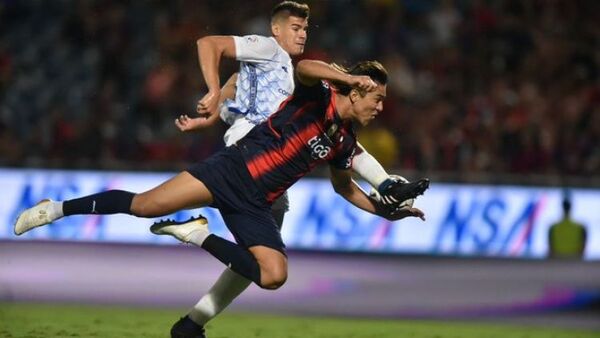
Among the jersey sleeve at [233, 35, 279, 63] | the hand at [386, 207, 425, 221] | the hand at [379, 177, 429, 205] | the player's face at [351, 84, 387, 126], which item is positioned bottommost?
the hand at [386, 207, 425, 221]

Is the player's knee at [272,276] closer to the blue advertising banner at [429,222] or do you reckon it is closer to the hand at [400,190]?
the hand at [400,190]

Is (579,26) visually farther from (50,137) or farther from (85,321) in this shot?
(85,321)

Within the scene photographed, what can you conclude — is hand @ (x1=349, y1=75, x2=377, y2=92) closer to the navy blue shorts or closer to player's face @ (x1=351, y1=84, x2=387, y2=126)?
player's face @ (x1=351, y1=84, x2=387, y2=126)

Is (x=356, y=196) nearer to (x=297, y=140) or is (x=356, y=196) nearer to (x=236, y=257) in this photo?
→ (x=297, y=140)

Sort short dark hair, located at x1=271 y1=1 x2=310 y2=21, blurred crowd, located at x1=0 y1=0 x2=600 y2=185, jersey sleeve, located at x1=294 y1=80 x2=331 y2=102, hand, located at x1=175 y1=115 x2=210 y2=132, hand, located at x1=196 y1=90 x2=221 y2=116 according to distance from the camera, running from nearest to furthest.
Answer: hand, located at x1=196 y1=90 x2=221 y2=116
jersey sleeve, located at x1=294 y1=80 x2=331 y2=102
hand, located at x1=175 y1=115 x2=210 y2=132
short dark hair, located at x1=271 y1=1 x2=310 y2=21
blurred crowd, located at x1=0 y1=0 x2=600 y2=185

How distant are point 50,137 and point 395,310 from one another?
21.6 ft

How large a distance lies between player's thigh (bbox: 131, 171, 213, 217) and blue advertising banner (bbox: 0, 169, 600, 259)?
748cm

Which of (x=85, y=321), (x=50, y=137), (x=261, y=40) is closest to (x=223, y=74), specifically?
(x=50, y=137)

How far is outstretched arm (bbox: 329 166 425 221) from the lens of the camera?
8.17m

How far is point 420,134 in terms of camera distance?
15.9 m

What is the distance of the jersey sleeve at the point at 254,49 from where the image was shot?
8164mm

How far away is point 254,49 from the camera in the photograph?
8.18 meters

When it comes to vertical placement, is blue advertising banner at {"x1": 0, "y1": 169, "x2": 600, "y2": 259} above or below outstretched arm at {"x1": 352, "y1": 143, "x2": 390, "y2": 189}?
above

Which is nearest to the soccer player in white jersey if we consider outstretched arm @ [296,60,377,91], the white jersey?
the white jersey
